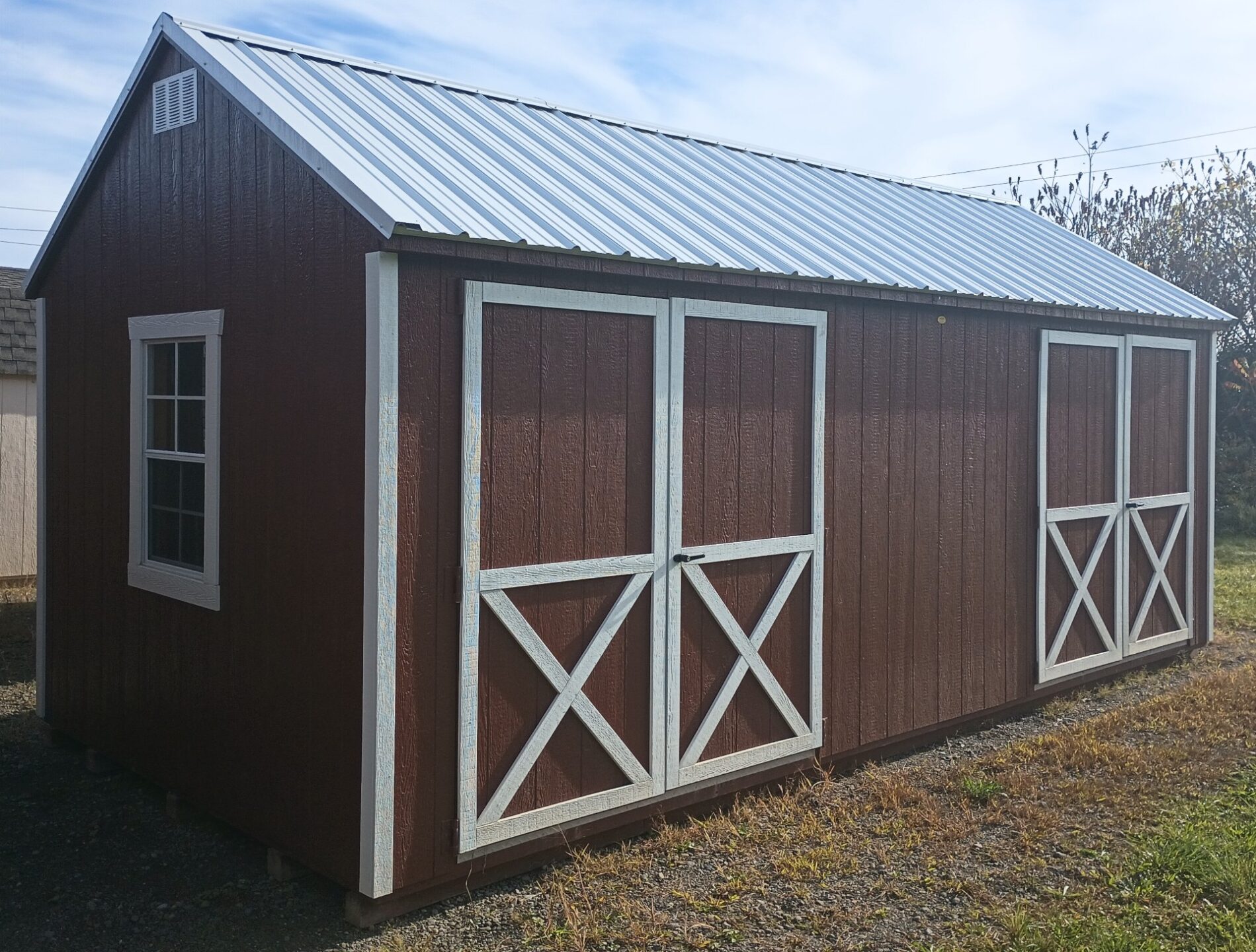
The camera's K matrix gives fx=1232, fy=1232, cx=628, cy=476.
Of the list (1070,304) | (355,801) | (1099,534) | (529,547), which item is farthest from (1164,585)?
(355,801)

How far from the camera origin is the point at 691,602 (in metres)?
5.91

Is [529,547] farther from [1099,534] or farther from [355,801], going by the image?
[1099,534]

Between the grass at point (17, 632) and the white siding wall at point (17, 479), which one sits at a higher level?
the white siding wall at point (17, 479)

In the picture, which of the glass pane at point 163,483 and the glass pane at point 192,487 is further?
the glass pane at point 163,483

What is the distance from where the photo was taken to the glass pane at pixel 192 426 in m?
5.97

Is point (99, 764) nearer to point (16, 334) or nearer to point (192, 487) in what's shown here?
point (192, 487)

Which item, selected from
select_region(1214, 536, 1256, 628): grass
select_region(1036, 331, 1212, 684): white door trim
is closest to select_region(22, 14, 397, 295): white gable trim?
select_region(1036, 331, 1212, 684): white door trim

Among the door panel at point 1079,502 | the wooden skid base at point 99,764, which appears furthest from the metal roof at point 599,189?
the wooden skid base at point 99,764

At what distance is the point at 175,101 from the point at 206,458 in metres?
1.79

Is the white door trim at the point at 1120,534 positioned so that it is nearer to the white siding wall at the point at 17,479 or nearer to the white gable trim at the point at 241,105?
the white gable trim at the point at 241,105

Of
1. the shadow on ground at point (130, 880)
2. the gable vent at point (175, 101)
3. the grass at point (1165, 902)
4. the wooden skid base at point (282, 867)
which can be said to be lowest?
the shadow on ground at point (130, 880)

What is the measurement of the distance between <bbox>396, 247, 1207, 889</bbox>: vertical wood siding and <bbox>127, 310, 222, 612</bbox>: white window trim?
1.38m

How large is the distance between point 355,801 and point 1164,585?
270 inches

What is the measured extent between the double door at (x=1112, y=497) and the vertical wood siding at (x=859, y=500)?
9cm
